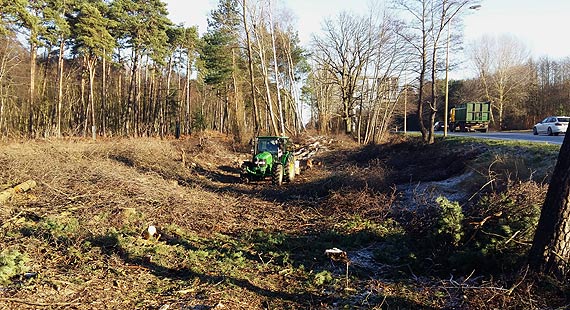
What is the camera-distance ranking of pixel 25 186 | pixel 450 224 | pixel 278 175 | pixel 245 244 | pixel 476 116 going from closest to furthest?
pixel 450 224 → pixel 245 244 → pixel 25 186 → pixel 278 175 → pixel 476 116

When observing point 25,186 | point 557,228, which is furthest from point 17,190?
point 557,228

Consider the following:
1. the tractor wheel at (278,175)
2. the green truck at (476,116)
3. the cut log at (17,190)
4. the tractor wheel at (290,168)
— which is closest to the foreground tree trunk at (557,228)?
the cut log at (17,190)

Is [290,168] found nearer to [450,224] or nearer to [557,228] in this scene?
[450,224]

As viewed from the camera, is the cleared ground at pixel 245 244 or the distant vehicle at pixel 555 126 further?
the distant vehicle at pixel 555 126

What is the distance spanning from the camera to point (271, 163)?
627 inches

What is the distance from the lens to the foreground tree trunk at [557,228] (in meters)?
4.65

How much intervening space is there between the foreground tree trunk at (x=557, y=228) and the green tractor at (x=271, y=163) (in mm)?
10723

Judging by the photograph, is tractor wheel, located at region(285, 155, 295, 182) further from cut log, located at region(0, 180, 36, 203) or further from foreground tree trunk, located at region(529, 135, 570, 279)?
foreground tree trunk, located at region(529, 135, 570, 279)

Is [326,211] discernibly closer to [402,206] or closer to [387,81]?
[402,206]

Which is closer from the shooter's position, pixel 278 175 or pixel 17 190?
pixel 17 190

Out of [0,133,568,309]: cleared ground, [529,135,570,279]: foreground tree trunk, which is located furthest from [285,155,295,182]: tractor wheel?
[529,135,570,279]: foreground tree trunk

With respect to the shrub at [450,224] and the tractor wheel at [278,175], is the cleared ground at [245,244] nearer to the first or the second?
the shrub at [450,224]

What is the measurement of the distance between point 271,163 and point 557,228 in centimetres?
1188

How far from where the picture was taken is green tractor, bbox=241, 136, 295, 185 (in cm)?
1542
